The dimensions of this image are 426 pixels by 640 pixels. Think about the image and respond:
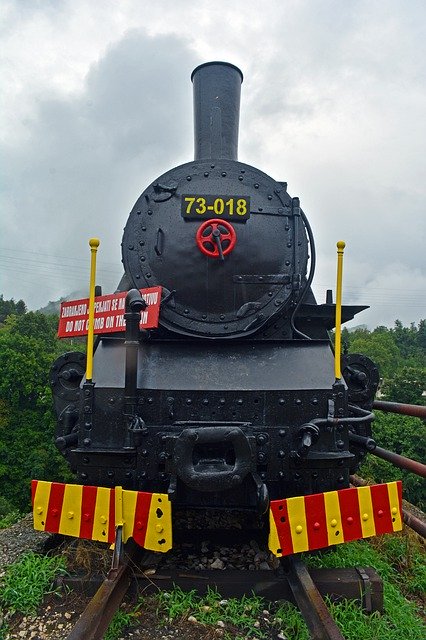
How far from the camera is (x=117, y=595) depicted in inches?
106

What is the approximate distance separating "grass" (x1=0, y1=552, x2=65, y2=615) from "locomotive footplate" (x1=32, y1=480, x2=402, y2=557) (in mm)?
298

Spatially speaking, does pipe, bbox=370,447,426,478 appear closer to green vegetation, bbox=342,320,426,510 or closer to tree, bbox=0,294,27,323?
green vegetation, bbox=342,320,426,510

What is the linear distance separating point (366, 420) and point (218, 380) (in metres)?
0.94

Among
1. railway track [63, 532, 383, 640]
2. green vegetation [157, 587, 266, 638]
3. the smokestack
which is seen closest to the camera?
green vegetation [157, 587, 266, 638]

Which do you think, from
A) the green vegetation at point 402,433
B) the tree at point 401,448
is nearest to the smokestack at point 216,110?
the green vegetation at point 402,433

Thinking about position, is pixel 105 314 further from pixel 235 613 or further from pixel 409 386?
pixel 409 386

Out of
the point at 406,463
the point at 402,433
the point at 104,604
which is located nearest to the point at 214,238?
the point at 406,463

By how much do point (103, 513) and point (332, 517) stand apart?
1.36 m

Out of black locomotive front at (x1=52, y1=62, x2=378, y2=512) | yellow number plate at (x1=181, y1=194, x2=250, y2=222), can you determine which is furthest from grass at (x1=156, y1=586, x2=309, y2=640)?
yellow number plate at (x1=181, y1=194, x2=250, y2=222)

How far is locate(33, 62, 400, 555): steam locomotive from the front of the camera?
2861 millimetres

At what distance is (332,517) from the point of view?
115 inches

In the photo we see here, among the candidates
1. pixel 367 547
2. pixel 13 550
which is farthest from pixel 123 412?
pixel 367 547

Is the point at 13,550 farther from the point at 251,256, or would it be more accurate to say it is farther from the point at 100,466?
the point at 251,256

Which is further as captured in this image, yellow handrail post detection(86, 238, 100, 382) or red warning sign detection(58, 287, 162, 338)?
red warning sign detection(58, 287, 162, 338)
